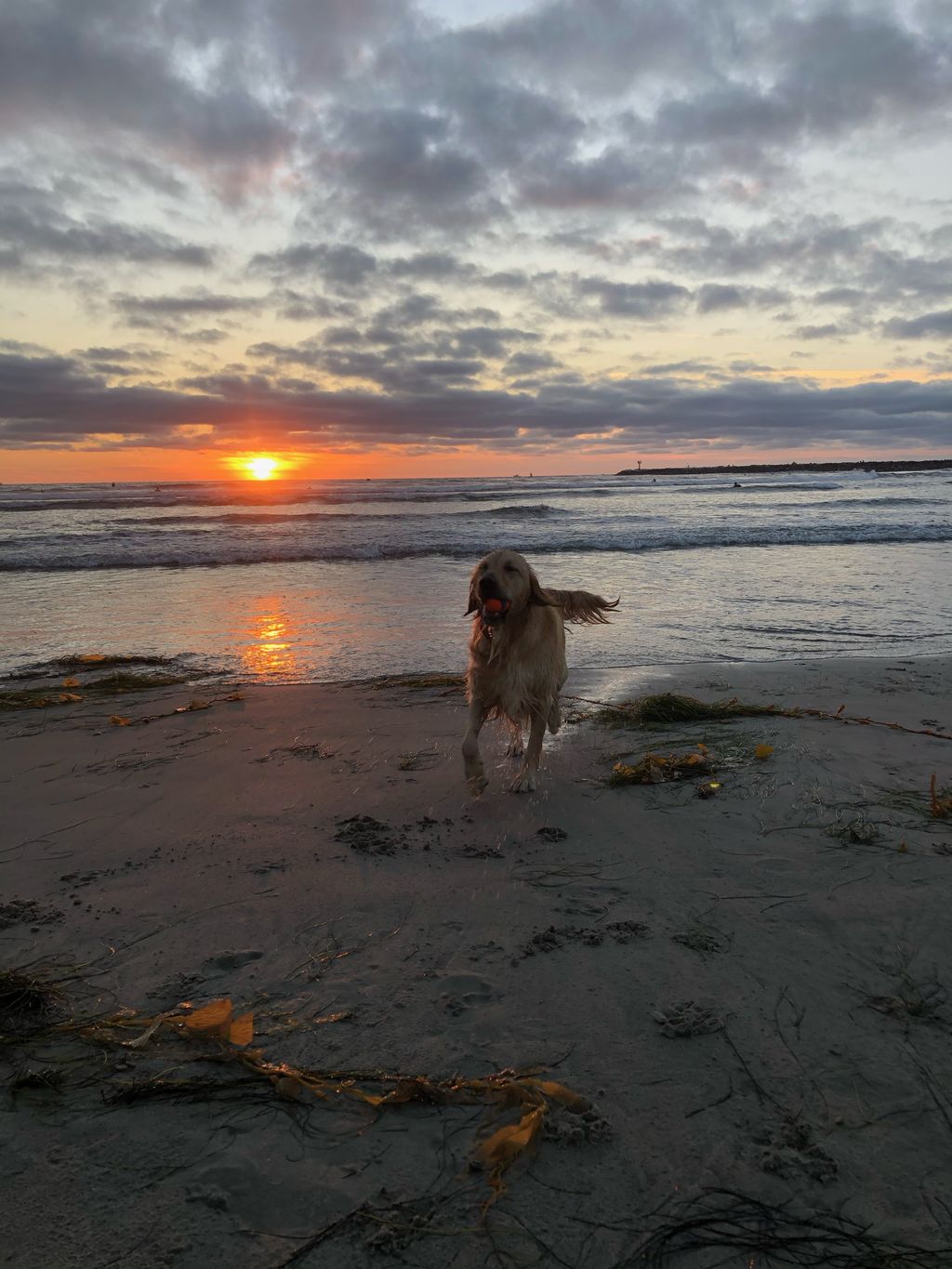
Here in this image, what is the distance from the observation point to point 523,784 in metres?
4.64

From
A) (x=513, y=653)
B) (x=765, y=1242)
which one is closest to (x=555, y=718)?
(x=513, y=653)

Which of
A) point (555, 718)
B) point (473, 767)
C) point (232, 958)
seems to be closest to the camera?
point (232, 958)

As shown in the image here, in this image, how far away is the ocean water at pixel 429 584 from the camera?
27.6 feet

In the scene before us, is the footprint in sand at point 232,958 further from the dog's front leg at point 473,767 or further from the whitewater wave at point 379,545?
the whitewater wave at point 379,545

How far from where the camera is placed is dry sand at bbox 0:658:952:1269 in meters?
1.77

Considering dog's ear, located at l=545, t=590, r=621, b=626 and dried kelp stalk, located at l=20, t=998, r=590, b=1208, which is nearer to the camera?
dried kelp stalk, located at l=20, t=998, r=590, b=1208

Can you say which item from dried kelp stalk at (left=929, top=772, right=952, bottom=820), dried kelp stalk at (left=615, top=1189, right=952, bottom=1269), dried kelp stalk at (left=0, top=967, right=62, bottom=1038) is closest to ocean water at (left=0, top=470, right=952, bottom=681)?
dried kelp stalk at (left=929, top=772, right=952, bottom=820)

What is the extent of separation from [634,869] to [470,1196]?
1.85m

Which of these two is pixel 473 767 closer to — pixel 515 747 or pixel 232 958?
pixel 515 747

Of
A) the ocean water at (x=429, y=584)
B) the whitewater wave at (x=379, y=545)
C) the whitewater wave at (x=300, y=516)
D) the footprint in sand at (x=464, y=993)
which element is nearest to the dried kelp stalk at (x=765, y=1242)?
the footprint in sand at (x=464, y=993)

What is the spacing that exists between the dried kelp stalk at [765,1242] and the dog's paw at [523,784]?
2869 millimetres

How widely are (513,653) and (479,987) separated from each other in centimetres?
247

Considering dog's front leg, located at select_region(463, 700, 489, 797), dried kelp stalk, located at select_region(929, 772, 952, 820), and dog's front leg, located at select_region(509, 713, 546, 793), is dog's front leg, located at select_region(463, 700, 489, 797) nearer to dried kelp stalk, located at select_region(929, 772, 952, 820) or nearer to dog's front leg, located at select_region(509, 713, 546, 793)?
dog's front leg, located at select_region(509, 713, 546, 793)

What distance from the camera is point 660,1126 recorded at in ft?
6.53
